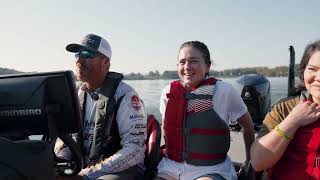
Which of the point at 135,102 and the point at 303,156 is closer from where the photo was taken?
the point at 303,156

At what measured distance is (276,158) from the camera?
7.66ft

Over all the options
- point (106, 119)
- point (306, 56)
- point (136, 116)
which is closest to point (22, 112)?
point (106, 119)

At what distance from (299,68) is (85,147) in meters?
1.65

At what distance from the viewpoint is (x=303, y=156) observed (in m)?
2.35

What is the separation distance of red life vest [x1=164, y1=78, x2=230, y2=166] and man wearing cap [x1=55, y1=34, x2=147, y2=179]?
9.5 inches

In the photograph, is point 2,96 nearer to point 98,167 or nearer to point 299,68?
point 98,167

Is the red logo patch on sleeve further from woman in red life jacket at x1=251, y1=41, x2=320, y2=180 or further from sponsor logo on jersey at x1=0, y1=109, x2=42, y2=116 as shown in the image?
sponsor logo on jersey at x1=0, y1=109, x2=42, y2=116

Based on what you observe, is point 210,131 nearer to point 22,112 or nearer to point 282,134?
point 282,134

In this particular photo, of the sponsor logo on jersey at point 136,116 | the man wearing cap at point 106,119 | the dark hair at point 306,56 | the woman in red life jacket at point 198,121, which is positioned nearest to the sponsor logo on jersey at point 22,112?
the man wearing cap at point 106,119

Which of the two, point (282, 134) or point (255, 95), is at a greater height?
point (282, 134)

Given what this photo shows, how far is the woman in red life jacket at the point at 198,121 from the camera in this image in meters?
3.05

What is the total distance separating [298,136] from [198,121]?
890mm

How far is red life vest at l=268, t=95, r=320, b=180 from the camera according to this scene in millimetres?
2289

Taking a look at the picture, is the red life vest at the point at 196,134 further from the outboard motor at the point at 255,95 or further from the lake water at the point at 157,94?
the outboard motor at the point at 255,95
